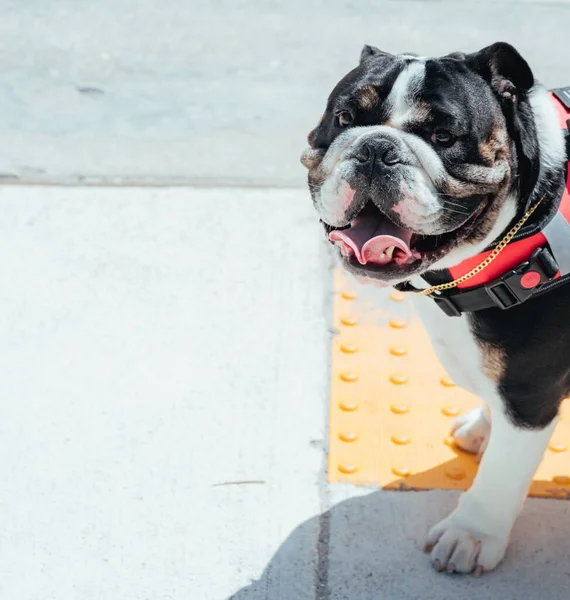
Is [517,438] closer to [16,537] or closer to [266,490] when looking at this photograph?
[266,490]

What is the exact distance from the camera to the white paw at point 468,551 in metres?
3.16

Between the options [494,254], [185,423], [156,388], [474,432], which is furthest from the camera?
[156,388]

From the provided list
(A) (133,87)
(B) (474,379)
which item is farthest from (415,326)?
(A) (133,87)

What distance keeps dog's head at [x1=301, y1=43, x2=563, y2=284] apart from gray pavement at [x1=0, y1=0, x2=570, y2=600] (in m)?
Result: 1.13

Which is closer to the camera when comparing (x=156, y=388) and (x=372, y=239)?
(x=372, y=239)

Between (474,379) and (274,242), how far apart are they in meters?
1.85

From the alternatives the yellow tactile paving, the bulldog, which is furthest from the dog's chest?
the yellow tactile paving

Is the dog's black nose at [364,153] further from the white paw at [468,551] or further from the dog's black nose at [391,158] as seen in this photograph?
the white paw at [468,551]

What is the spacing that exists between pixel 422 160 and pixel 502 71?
0.35 metres

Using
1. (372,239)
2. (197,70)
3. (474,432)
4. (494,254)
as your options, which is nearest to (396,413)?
(474,432)

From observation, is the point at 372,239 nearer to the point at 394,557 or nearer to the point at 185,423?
the point at 394,557

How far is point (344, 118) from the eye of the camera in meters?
2.71

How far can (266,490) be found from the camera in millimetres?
3471

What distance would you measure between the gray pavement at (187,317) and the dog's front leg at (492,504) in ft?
0.23
